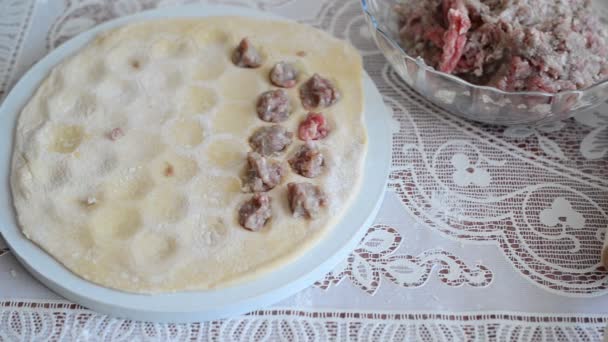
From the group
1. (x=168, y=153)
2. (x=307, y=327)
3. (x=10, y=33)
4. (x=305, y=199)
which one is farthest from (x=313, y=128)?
(x=10, y=33)

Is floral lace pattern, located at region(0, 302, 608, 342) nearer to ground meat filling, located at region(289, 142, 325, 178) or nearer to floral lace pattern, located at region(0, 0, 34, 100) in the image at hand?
ground meat filling, located at region(289, 142, 325, 178)

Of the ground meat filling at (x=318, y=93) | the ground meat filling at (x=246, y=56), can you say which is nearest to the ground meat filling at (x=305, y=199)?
the ground meat filling at (x=318, y=93)

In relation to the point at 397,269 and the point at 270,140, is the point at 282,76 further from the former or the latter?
the point at 397,269

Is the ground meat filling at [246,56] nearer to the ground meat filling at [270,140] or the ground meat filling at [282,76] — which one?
the ground meat filling at [282,76]

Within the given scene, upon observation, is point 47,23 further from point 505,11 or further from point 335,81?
point 505,11

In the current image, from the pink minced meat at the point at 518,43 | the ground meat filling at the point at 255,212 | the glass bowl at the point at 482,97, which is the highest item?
the pink minced meat at the point at 518,43

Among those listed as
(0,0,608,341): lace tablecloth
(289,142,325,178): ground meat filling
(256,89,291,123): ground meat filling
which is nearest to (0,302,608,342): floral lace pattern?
(0,0,608,341): lace tablecloth

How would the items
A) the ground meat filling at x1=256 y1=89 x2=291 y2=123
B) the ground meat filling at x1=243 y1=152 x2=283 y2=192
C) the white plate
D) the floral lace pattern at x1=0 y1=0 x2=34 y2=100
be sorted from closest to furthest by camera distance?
the white plate → the ground meat filling at x1=243 y1=152 x2=283 y2=192 → the ground meat filling at x1=256 y1=89 x2=291 y2=123 → the floral lace pattern at x1=0 y1=0 x2=34 y2=100
